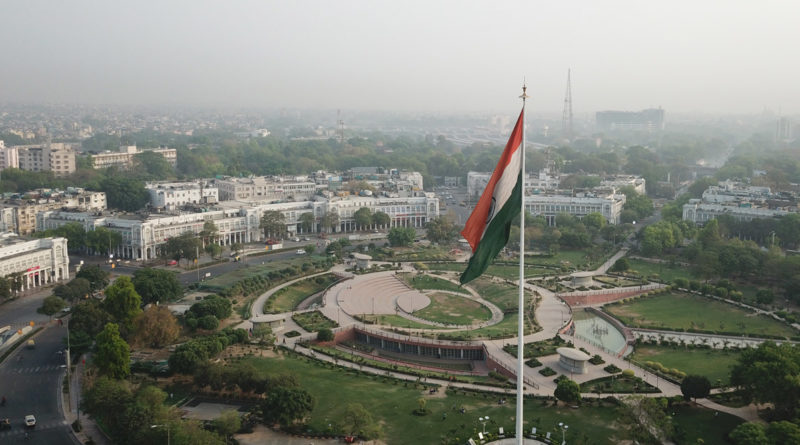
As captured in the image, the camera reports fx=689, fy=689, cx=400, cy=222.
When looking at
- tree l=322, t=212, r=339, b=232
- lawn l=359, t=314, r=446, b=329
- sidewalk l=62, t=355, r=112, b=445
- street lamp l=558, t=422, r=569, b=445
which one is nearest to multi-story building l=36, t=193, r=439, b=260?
tree l=322, t=212, r=339, b=232

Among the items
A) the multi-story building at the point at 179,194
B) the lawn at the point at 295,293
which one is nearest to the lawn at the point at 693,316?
the lawn at the point at 295,293

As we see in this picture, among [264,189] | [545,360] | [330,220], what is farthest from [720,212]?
[264,189]

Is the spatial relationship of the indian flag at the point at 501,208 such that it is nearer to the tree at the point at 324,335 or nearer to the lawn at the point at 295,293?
the tree at the point at 324,335

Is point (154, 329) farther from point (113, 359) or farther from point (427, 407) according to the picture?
point (427, 407)

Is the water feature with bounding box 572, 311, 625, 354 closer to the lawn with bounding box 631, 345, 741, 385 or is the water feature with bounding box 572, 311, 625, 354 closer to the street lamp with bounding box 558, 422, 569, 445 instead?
the lawn with bounding box 631, 345, 741, 385

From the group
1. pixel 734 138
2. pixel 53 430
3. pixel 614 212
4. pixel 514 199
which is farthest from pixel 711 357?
pixel 734 138

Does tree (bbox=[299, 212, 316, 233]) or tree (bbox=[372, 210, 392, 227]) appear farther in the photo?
tree (bbox=[372, 210, 392, 227])

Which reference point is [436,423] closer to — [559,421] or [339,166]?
[559,421]
